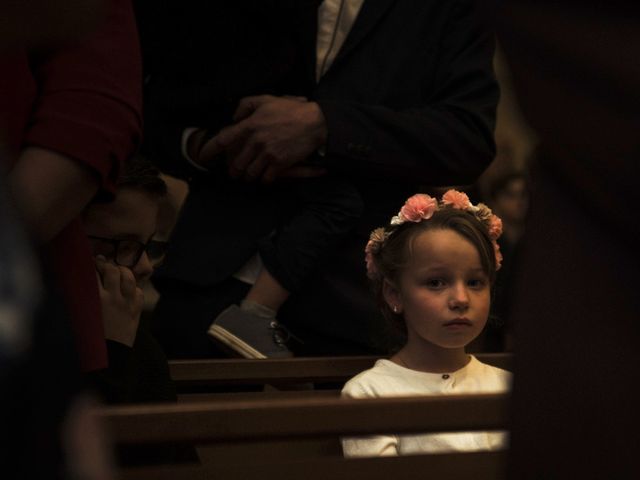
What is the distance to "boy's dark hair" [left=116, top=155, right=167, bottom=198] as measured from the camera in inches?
81.4

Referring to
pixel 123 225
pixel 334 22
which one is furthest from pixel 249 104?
pixel 123 225

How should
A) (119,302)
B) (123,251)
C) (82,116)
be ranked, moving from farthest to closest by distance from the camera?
(123,251) → (119,302) → (82,116)

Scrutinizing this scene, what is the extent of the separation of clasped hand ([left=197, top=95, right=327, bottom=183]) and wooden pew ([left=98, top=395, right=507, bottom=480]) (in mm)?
841

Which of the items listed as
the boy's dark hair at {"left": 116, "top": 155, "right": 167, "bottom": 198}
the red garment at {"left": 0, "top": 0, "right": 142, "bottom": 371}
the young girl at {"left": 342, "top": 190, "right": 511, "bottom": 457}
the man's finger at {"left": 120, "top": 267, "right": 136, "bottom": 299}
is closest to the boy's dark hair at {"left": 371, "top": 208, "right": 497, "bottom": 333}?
the young girl at {"left": 342, "top": 190, "right": 511, "bottom": 457}

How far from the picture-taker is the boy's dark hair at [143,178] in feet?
6.79

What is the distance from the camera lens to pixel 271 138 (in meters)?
2.12

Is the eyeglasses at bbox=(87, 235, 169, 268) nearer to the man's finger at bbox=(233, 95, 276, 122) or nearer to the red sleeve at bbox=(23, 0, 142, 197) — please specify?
the man's finger at bbox=(233, 95, 276, 122)

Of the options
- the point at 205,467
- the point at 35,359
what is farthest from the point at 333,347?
the point at 35,359

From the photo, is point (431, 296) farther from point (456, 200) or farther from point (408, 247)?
point (456, 200)

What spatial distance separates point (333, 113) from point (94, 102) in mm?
954

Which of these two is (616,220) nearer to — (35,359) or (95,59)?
(35,359)

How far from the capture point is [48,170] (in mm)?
1146

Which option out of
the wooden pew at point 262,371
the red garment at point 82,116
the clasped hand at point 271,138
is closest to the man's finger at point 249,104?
the clasped hand at point 271,138

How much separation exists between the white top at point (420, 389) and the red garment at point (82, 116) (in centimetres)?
86
